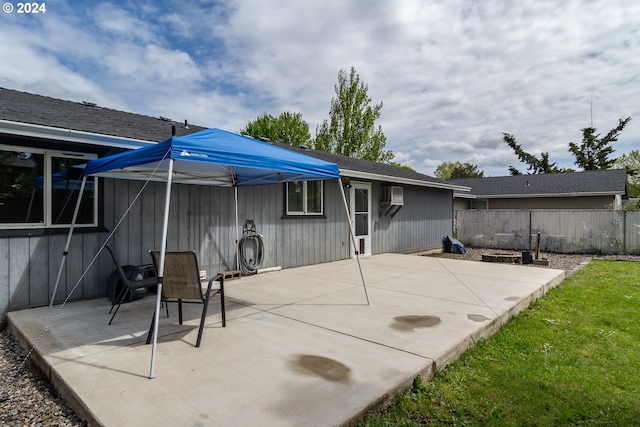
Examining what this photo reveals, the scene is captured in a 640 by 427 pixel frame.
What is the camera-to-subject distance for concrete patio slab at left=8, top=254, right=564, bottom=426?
213cm

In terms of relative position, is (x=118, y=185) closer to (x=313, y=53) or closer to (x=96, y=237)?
(x=96, y=237)

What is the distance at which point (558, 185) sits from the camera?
18.4m

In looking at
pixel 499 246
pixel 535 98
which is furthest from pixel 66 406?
pixel 535 98

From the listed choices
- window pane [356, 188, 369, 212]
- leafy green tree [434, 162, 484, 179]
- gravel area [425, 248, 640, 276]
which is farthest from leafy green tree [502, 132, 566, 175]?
window pane [356, 188, 369, 212]

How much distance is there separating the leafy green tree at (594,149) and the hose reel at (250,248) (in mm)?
36307

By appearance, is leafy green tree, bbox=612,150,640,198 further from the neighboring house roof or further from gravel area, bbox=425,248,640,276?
the neighboring house roof

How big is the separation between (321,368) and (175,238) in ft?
13.0

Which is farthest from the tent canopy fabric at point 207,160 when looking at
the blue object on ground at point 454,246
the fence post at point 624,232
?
the fence post at point 624,232

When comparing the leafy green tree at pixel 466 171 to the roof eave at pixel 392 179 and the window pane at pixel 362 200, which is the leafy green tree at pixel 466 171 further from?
the window pane at pixel 362 200

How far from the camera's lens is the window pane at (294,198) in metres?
7.64

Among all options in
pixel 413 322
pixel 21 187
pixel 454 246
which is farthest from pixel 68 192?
pixel 454 246

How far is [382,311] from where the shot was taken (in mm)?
4328

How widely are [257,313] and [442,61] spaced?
790 centimetres

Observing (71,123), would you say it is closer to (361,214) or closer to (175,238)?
(175,238)
